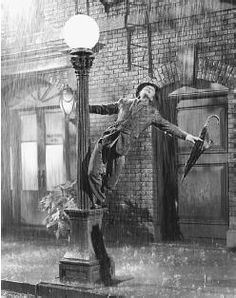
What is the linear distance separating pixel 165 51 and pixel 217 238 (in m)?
3.29

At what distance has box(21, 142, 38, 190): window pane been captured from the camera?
12.0 m

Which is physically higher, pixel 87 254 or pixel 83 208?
pixel 83 208

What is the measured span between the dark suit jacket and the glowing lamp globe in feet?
→ 2.86

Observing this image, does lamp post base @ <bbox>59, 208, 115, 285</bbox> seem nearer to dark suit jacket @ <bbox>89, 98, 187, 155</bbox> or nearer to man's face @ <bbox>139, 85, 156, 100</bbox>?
dark suit jacket @ <bbox>89, 98, 187, 155</bbox>

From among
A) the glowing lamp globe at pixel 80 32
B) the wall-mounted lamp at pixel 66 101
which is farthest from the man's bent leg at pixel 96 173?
the wall-mounted lamp at pixel 66 101

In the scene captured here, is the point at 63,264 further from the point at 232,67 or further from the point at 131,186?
the point at 232,67

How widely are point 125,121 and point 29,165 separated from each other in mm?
5058

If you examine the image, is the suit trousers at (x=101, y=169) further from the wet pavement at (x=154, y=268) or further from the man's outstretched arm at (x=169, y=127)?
the wet pavement at (x=154, y=268)

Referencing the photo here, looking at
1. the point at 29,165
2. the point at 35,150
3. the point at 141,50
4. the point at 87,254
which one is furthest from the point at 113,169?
the point at 29,165

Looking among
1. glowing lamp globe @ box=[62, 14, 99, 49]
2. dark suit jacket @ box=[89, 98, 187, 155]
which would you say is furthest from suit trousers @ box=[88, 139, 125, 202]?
glowing lamp globe @ box=[62, 14, 99, 49]

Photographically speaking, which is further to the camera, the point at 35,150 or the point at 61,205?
the point at 35,150

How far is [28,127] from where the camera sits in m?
12.0

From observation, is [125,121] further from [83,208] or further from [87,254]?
[87,254]

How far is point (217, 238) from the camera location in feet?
31.2
